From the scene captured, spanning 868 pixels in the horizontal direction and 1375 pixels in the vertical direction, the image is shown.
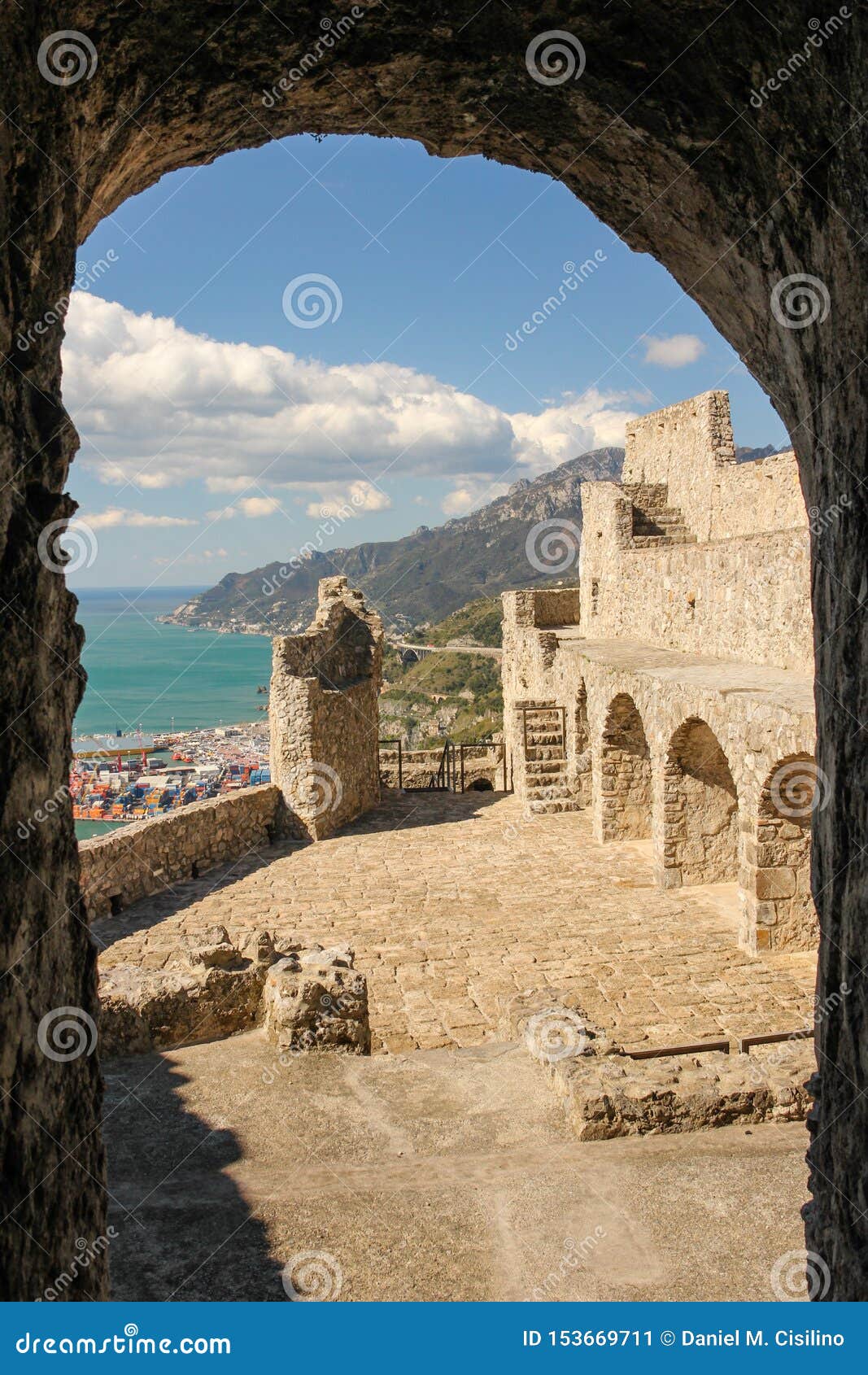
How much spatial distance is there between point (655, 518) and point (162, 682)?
6710 cm

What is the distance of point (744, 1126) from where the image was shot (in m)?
5.77

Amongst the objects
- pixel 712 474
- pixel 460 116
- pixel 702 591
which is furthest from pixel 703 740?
pixel 712 474

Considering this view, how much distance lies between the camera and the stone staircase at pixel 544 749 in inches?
683

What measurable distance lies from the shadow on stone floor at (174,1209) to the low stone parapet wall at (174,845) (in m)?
4.41

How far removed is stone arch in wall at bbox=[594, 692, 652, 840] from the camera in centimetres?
1420

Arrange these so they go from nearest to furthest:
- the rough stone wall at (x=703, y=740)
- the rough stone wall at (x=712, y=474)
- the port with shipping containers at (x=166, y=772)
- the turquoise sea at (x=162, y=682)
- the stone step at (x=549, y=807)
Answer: the rough stone wall at (x=703, y=740) < the stone step at (x=549, y=807) < the rough stone wall at (x=712, y=474) < the port with shipping containers at (x=166, y=772) < the turquoise sea at (x=162, y=682)

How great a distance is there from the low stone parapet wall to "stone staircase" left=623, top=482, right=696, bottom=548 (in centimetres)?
962

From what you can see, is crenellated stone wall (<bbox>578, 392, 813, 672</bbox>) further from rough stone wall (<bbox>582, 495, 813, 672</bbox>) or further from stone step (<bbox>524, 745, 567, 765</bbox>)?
stone step (<bbox>524, 745, 567, 765</bbox>)

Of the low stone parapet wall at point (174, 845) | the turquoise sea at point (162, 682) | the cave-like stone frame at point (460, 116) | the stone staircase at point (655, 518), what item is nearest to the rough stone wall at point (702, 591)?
the stone staircase at point (655, 518)

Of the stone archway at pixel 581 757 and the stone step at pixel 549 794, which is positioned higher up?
the stone archway at pixel 581 757

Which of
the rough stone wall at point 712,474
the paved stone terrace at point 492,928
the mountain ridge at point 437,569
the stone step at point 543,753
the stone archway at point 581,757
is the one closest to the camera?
the paved stone terrace at point 492,928

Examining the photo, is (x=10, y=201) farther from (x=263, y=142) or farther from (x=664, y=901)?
(x=664, y=901)

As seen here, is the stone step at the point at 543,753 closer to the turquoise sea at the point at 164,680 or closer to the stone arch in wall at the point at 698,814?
the stone arch in wall at the point at 698,814

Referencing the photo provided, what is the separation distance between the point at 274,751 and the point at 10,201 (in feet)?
45.3
